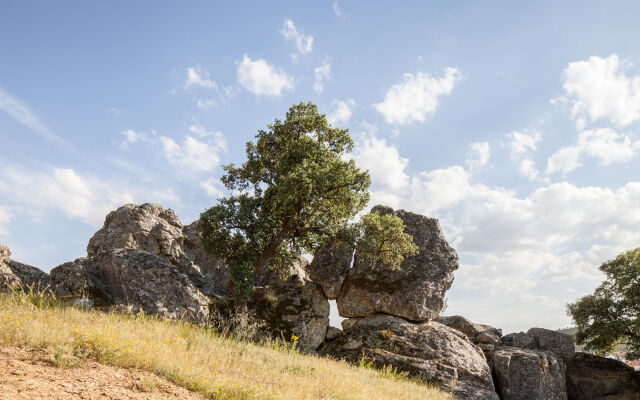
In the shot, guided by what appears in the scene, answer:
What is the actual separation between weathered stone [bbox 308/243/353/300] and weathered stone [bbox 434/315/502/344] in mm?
9380

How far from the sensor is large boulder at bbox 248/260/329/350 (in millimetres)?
20875

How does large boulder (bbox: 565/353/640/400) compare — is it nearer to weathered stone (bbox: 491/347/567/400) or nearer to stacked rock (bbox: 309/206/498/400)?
weathered stone (bbox: 491/347/567/400)

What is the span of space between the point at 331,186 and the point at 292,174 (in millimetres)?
2733

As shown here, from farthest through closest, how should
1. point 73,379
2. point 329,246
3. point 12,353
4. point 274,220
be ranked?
point 329,246 < point 274,220 < point 12,353 < point 73,379

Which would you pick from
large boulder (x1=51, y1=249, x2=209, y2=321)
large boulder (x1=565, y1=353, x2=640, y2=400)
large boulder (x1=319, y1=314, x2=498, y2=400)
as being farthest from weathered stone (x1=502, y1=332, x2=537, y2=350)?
large boulder (x1=51, y1=249, x2=209, y2=321)

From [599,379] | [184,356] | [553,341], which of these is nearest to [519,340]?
[553,341]

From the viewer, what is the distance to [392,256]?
21.2m

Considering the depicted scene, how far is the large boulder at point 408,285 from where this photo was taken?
22453mm

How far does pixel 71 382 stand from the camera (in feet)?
23.7

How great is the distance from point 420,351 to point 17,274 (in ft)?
65.7

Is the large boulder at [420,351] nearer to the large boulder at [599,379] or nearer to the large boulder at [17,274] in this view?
the large boulder at [599,379]

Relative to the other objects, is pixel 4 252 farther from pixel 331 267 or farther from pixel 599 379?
pixel 599 379

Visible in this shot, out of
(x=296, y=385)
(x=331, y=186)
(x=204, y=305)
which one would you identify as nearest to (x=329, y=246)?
(x=331, y=186)

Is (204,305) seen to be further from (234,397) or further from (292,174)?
(234,397)
